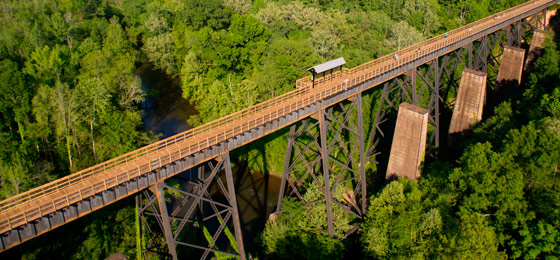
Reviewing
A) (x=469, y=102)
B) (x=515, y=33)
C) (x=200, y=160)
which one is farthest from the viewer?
(x=515, y=33)

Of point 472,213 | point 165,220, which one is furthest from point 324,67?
point 165,220

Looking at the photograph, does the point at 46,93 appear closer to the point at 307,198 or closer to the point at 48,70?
the point at 48,70

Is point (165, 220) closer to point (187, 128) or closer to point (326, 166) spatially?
point (326, 166)

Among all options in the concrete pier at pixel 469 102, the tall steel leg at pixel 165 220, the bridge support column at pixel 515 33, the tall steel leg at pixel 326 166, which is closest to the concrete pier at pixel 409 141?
the tall steel leg at pixel 326 166

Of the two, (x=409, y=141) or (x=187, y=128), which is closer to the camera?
(x=409, y=141)

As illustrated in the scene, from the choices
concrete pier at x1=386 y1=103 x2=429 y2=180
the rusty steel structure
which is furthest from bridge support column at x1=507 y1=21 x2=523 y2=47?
concrete pier at x1=386 y1=103 x2=429 y2=180

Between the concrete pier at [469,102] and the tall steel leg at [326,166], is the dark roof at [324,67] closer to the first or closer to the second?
the tall steel leg at [326,166]

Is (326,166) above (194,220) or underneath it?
above

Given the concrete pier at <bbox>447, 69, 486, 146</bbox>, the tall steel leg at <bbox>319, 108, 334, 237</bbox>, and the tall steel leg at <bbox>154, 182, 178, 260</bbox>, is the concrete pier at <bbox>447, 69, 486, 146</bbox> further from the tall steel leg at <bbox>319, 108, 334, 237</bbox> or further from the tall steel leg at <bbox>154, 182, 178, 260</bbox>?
the tall steel leg at <bbox>154, 182, 178, 260</bbox>
